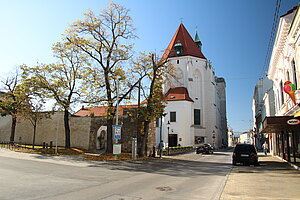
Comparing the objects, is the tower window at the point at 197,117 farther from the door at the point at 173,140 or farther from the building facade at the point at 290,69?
the building facade at the point at 290,69

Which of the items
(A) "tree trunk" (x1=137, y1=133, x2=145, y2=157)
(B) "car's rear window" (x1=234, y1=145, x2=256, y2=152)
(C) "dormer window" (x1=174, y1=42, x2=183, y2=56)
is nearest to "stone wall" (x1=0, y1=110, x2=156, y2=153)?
(A) "tree trunk" (x1=137, y1=133, x2=145, y2=157)

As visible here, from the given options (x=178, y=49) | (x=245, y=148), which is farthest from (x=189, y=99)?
(x=245, y=148)

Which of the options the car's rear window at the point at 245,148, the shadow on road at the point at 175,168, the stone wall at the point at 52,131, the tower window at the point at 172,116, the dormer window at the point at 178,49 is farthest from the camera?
the dormer window at the point at 178,49

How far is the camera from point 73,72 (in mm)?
25719

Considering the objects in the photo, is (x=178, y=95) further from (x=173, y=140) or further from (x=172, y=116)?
(x=173, y=140)

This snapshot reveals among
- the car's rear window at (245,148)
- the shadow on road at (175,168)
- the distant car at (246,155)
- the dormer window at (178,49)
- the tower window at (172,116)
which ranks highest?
the dormer window at (178,49)

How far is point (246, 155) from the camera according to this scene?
17.5m

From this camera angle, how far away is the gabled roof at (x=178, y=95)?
50.0 metres

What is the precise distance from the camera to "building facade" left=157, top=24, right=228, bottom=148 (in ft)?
159

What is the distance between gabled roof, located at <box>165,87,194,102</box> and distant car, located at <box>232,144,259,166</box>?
31.2 metres

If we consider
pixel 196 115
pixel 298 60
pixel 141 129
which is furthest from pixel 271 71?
pixel 196 115

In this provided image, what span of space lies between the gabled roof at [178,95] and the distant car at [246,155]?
102ft

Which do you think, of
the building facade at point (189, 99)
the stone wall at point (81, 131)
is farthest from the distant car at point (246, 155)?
the building facade at point (189, 99)

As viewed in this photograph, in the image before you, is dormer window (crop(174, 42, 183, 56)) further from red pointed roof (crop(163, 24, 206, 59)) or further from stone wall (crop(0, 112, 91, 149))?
stone wall (crop(0, 112, 91, 149))
